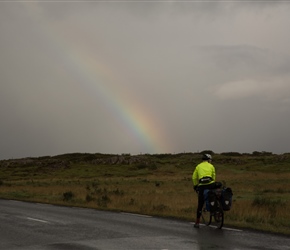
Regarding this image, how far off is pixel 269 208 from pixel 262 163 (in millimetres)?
64095

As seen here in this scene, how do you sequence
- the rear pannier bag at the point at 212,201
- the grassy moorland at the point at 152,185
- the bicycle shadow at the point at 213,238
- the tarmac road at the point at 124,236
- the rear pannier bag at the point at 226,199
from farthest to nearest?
1. the grassy moorland at the point at 152,185
2. the rear pannier bag at the point at 212,201
3. the rear pannier bag at the point at 226,199
4. the tarmac road at the point at 124,236
5. the bicycle shadow at the point at 213,238

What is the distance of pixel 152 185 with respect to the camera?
44.3m

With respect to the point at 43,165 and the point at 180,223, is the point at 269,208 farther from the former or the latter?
the point at 43,165

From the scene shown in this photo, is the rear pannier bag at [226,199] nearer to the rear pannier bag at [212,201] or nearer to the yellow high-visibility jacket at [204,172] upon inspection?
the rear pannier bag at [212,201]

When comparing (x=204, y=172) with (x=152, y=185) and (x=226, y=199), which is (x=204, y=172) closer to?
(x=226, y=199)

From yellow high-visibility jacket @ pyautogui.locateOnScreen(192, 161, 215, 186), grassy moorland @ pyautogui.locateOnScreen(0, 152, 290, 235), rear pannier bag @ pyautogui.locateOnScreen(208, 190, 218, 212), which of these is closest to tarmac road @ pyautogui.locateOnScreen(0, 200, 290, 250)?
rear pannier bag @ pyautogui.locateOnScreen(208, 190, 218, 212)

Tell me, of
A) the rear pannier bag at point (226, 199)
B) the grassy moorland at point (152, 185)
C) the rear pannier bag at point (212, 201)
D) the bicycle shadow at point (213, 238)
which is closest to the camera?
the bicycle shadow at point (213, 238)

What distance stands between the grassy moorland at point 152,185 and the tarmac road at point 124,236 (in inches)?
63.4

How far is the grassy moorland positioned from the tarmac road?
1.61 metres

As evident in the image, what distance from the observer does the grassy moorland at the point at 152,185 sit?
61.5 feet

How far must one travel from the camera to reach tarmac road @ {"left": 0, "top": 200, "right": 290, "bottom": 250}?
10.6 m

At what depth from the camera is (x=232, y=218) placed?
16.3 m

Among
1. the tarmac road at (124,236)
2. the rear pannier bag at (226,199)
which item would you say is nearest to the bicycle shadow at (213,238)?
the tarmac road at (124,236)

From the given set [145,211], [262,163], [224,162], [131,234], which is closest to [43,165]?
[224,162]
